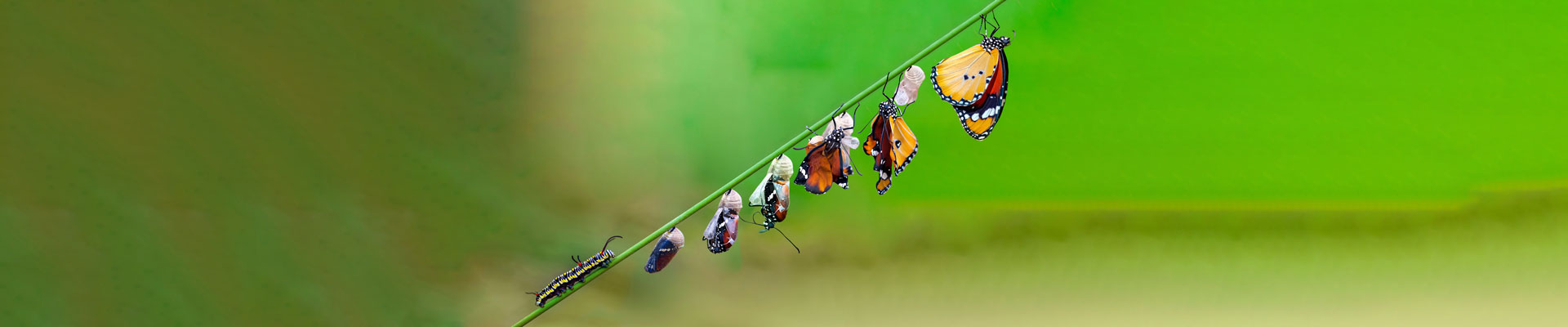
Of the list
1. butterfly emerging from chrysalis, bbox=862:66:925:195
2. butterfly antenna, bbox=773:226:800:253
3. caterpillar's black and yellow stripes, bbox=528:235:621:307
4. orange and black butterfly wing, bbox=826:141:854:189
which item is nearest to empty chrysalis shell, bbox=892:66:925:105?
butterfly emerging from chrysalis, bbox=862:66:925:195

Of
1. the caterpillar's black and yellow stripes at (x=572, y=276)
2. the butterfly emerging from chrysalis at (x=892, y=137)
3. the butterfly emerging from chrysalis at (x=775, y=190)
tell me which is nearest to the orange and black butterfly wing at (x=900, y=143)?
the butterfly emerging from chrysalis at (x=892, y=137)

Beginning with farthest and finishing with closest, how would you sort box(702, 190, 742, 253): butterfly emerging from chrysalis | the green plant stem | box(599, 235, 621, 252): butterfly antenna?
box(599, 235, 621, 252): butterfly antenna
box(702, 190, 742, 253): butterfly emerging from chrysalis
the green plant stem

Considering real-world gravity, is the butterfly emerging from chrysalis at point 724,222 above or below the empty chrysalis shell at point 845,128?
below

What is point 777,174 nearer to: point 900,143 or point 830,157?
point 830,157

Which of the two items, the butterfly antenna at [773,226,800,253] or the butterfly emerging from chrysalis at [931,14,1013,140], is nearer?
the butterfly emerging from chrysalis at [931,14,1013,140]

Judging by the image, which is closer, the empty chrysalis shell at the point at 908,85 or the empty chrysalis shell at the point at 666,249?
the empty chrysalis shell at the point at 908,85

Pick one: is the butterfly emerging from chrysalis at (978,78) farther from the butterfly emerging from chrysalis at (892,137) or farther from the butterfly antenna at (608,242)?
the butterfly antenna at (608,242)

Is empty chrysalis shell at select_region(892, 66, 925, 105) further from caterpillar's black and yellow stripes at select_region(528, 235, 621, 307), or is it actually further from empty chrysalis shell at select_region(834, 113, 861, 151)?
caterpillar's black and yellow stripes at select_region(528, 235, 621, 307)

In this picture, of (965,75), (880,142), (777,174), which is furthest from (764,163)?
(965,75)

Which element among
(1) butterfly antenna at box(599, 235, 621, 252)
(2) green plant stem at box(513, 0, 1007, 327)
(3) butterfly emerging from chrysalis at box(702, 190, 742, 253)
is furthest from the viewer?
(1) butterfly antenna at box(599, 235, 621, 252)
